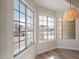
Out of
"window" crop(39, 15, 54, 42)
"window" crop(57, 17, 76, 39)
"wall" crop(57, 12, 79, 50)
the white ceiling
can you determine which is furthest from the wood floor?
the white ceiling

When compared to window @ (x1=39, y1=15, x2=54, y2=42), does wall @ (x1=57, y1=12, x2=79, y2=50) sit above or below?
below

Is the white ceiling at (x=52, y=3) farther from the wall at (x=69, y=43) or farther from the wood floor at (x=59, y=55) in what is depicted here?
the wood floor at (x=59, y=55)

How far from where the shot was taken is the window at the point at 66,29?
296 inches

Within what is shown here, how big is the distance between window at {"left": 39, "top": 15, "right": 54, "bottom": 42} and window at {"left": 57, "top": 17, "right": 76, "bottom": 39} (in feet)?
1.88

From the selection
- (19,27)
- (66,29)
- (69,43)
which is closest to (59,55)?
(69,43)

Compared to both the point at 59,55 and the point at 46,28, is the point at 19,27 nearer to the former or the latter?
the point at 59,55

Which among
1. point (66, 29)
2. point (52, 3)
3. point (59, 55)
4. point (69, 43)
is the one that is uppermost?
Answer: point (52, 3)

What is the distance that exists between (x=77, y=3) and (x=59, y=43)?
174 inches

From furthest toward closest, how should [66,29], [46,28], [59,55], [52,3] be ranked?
1. [66,29]
2. [46,28]
3. [59,55]
4. [52,3]

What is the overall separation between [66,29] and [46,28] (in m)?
1.50

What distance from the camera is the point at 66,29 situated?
7633 millimetres

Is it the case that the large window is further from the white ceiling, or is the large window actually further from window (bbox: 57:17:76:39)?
window (bbox: 57:17:76:39)

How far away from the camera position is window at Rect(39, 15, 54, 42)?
6.52m

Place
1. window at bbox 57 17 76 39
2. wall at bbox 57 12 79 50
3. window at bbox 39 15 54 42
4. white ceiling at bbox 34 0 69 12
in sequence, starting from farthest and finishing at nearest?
1. window at bbox 57 17 76 39
2. wall at bbox 57 12 79 50
3. window at bbox 39 15 54 42
4. white ceiling at bbox 34 0 69 12
